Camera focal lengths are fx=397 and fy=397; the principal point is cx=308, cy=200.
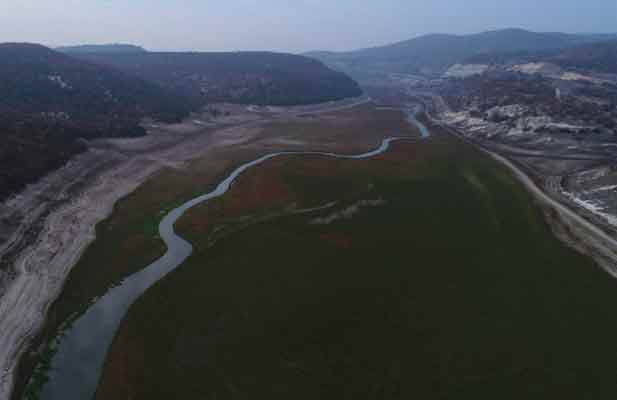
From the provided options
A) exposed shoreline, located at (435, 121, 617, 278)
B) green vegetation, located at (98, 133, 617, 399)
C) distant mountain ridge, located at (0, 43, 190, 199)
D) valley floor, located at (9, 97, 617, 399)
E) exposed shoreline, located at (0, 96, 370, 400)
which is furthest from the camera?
distant mountain ridge, located at (0, 43, 190, 199)

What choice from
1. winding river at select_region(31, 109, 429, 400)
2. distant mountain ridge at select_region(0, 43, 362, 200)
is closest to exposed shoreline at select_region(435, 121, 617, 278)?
winding river at select_region(31, 109, 429, 400)

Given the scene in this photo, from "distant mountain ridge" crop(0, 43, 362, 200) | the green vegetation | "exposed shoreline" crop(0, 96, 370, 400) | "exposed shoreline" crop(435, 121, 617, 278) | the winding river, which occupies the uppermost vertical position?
"distant mountain ridge" crop(0, 43, 362, 200)

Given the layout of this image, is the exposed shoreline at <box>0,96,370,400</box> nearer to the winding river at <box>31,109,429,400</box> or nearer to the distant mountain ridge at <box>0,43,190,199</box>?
the winding river at <box>31,109,429,400</box>

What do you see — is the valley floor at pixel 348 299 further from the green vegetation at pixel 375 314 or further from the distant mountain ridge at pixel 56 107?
the distant mountain ridge at pixel 56 107

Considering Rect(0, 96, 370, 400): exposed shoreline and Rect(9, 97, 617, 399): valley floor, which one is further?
Rect(0, 96, 370, 400): exposed shoreline

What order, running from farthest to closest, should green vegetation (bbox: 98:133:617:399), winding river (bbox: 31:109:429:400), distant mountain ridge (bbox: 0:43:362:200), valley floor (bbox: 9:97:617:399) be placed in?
1. distant mountain ridge (bbox: 0:43:362:200)
2. valley floor (bbox: 9:97:617:399)
3. green vegetation (bbox: 98:133:617:399)
4. winding river (bbox: 31:109:429:400)

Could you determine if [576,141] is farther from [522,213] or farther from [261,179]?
[261,179]

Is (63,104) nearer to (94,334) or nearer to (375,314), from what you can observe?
(94,334)
